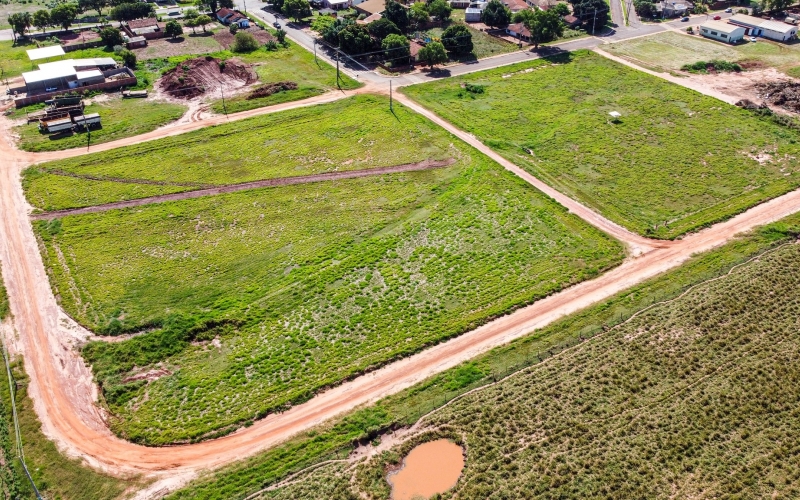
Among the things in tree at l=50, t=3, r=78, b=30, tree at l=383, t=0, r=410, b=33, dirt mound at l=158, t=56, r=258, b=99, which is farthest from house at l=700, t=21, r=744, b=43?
tree at l=50, t=3, r=78, b=30

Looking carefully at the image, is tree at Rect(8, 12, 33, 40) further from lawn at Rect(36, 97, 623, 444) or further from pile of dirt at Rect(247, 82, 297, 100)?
lawn at Rect(36, 97, 623, 444)

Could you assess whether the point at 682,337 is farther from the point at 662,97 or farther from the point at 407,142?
the point at 662,97

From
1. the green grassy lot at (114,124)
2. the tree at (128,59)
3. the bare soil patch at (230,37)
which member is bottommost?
the green grassy lot at (114,124)

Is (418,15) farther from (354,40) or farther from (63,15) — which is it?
(63,15)

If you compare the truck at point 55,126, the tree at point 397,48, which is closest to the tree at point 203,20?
the tree at point 397,48

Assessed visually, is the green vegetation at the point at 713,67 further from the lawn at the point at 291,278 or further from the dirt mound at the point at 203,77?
the dirt mound at the point at 203,77

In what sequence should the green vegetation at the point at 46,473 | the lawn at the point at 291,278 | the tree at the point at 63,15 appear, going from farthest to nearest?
the tree at the point at 63,15 → the lawn at the point at 291,278 → the green vegetation at the point at 46,473

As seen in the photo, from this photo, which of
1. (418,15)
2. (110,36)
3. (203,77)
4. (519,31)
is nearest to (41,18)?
(110,36)
